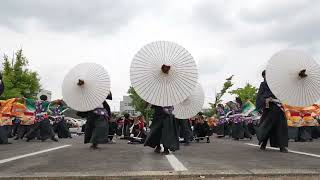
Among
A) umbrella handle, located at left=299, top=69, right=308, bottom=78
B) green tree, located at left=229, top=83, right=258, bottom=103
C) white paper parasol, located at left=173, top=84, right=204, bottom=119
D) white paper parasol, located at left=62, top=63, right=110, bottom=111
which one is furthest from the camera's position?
green tree, located at left=229, top=83, right=258, bottom=103

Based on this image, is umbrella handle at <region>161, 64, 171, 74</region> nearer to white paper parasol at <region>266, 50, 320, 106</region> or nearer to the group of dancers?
white paper parasol at <region>266, 50, 320, 106</region>

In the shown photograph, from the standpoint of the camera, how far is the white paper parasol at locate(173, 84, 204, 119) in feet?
49.4

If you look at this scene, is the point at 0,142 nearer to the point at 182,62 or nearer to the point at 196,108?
the point at 196,108

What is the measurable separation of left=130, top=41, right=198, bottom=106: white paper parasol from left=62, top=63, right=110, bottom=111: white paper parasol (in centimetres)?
234

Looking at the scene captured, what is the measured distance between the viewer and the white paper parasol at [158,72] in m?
9.97

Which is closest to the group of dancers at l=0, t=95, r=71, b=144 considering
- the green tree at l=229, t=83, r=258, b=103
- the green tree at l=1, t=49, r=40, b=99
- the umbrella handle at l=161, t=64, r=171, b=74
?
the umbrella handle at l=161, t=64, r=171, b=74

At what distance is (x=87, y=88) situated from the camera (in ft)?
39.8

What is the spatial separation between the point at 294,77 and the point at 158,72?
10.1ft

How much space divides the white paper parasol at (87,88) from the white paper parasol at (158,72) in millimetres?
2342

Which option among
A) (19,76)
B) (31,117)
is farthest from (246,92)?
(31,117)

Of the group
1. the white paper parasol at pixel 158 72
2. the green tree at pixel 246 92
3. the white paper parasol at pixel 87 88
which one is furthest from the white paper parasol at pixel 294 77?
the green tree at pixel 246 92

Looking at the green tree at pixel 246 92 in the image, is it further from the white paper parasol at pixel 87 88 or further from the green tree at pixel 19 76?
the white paper parasol at pixel 87 88

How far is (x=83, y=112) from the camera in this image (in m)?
12.8

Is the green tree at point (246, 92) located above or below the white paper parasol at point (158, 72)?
above
